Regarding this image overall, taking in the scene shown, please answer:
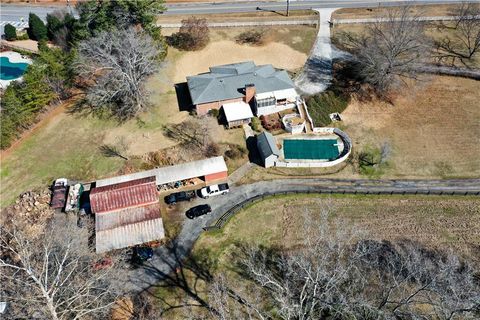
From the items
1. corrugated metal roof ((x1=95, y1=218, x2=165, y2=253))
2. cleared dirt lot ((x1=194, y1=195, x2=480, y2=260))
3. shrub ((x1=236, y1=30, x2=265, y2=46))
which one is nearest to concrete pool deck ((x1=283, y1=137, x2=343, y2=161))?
cleared dirt lot ((x1=194, y1=195, x2=480, y2=260))

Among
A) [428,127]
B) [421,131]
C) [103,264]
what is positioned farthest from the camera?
[428,127]

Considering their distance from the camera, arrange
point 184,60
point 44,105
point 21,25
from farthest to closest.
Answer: point 21,25, point 184,60, point 44,105

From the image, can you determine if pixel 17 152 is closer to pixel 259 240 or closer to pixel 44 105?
pixel 44 105

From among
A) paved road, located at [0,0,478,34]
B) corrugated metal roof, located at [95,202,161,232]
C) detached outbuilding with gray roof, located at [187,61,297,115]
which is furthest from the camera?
paved road, located at [0,0,478,34]

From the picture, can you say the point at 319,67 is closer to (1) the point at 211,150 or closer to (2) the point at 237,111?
(2) the point at 237,111

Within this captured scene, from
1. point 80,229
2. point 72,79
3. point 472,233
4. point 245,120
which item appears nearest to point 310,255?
point 472,233

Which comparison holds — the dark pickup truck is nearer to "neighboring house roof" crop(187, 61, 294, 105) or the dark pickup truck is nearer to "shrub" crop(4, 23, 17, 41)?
"neighboring house roof" crop(187, 61, 294, 105)

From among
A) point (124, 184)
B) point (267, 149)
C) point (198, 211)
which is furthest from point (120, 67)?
point (198, 211)
